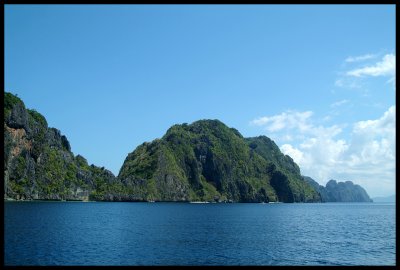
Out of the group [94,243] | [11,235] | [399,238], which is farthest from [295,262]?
[11,235]

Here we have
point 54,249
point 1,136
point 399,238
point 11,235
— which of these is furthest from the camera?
point 11,235

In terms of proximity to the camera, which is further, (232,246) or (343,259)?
(232,246)

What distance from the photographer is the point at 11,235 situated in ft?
240

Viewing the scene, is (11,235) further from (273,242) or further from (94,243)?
(273,242)

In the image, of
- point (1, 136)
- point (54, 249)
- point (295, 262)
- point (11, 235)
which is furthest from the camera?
point (11, 235)

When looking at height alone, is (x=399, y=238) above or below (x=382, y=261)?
above

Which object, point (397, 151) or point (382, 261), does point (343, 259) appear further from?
point (397, 151)

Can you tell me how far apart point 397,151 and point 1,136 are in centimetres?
1760

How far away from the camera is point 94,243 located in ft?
222

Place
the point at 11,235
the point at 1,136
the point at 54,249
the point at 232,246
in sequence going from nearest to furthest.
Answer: the point at 1,136 → the point at 54,249 → the point at 232,246 → the point at 11,235

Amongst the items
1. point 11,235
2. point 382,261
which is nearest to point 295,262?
point 382,261
